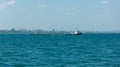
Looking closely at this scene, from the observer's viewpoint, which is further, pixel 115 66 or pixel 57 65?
pixel 57 65

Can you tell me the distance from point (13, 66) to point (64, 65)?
22.3 feet

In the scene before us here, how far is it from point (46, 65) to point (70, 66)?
12.3 feet

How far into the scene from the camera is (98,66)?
4944 cm

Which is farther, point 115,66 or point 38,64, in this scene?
point 38,64

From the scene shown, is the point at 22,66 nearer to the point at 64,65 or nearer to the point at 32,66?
the point at 32,66

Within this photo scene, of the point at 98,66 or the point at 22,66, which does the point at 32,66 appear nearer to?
the point at 22,66

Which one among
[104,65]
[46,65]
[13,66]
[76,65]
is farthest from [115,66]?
[13,66]

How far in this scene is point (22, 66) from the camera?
50.9 m


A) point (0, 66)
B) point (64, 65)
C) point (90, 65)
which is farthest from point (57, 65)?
point (0, 66)

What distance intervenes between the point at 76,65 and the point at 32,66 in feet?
19.3

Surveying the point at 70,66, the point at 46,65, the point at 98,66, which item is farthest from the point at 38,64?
the point at 98,66

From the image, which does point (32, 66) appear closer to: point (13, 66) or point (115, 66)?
point (13, 66)

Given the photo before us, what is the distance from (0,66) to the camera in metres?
50.3

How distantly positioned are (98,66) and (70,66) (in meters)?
3.63
